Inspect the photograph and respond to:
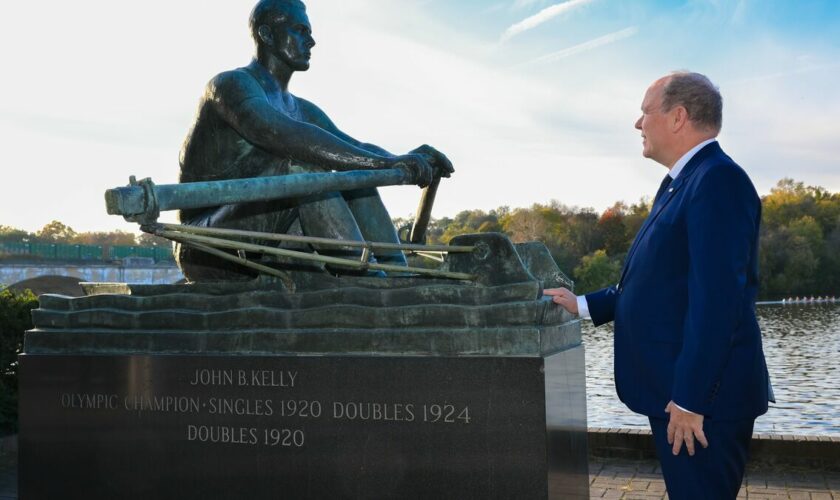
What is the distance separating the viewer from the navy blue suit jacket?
3.05 meters

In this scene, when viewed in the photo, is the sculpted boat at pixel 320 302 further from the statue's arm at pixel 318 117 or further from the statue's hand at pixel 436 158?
the statue's arm at pixel 318 117

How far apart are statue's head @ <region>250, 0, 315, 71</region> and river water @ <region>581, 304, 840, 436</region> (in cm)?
699

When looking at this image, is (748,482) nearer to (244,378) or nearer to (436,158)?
(436,158)

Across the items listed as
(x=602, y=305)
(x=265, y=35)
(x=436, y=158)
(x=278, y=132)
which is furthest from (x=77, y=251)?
(x=602, y=305)

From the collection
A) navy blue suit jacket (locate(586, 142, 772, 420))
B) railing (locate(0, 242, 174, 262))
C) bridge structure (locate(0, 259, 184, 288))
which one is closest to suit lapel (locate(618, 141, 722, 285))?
navy blue suit jacket (locate(586, 142, 772, 420))

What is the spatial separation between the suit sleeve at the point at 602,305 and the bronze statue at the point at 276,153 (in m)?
1.15

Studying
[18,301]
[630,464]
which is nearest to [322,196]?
[630,464]

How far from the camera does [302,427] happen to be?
4.28 m

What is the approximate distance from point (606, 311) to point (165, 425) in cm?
229

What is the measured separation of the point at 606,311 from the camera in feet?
13.3

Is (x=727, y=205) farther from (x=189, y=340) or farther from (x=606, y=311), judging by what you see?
(x=189, y=340)

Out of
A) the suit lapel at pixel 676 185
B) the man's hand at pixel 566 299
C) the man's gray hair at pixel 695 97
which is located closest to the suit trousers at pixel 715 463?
the suit lapel at pixel 676 185

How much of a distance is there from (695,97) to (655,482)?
15.8ft

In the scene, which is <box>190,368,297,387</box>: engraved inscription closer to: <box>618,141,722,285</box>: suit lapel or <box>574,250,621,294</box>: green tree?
<box>618,141,722,285</box>: suit lapel
